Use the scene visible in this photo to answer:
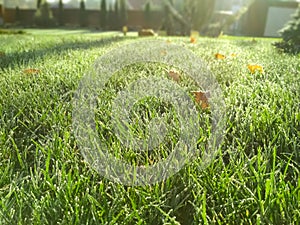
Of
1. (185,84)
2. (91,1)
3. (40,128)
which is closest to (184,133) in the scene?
(40,128)

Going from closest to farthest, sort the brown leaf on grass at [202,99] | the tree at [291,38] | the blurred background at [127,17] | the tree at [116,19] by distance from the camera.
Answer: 1. the brown leaf on grass at [202,99]
2. the tree at [291,38]
3. the blurred background at [127,17]
4. the tree at [116,19]

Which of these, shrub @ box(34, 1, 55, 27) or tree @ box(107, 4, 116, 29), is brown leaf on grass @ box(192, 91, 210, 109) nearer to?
tree @ box(107, 4, 116, 29)

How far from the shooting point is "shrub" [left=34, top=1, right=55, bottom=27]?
82.4 feet

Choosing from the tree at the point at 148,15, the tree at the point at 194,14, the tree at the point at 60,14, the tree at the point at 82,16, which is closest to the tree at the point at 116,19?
the tree at the point at 148,15

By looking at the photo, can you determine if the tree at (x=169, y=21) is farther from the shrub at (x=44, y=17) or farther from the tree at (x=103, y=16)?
the shrub at (x=44, y=17)

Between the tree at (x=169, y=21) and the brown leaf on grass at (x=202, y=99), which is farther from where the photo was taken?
the tree at (x=169, y=21)

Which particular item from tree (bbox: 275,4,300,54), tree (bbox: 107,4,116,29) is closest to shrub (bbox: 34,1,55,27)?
tree (bbox: 107,4,116,29)

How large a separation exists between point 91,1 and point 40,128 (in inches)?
1488

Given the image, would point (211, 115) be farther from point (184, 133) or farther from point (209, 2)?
point (209, 2)

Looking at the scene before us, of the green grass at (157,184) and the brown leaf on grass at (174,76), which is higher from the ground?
the brown leaf on grass at (174,76)

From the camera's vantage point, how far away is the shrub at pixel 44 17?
82.4 feet

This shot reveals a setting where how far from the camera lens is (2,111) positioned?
1.59 m

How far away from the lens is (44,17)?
2519cm

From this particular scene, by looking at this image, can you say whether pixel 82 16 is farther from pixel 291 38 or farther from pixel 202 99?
pixel 202 99
